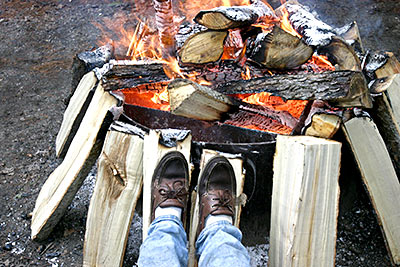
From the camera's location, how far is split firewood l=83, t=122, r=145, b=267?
2.17 m

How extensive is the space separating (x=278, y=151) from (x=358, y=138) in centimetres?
53

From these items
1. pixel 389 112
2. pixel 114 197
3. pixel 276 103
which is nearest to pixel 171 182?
pixel 114 197

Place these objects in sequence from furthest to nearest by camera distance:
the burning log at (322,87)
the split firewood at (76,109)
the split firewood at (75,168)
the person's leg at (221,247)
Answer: the split firewood at (76,109) < the split firewood at (75,168) < the burning log at (322,87) < the person's leg at (221,247)

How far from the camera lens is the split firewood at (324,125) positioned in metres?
2.11

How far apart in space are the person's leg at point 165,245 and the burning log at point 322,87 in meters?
0.95

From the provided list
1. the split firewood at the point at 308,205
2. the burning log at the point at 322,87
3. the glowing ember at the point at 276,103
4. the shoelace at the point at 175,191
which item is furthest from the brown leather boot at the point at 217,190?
the glowing ember at the point at 276,103

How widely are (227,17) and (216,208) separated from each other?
4.01 feet

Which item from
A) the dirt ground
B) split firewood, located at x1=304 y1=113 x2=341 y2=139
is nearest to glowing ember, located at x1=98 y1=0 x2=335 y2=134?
split firewood, located at x1=304 y1=113 x2=341 y2=139

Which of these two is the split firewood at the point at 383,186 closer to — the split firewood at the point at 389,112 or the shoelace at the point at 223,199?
the split firewood at the point at 389,112

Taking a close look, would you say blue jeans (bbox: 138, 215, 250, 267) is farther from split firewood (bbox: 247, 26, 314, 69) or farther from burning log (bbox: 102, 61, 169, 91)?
split firewood (bbox: 247, 26, 314, 69)

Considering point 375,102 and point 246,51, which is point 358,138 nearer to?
point 375,102

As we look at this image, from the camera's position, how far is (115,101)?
244 cm

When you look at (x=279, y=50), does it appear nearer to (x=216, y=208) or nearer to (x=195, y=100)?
(x=195, y=100)

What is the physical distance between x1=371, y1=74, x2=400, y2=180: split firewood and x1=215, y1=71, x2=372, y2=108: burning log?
0.19 metres
